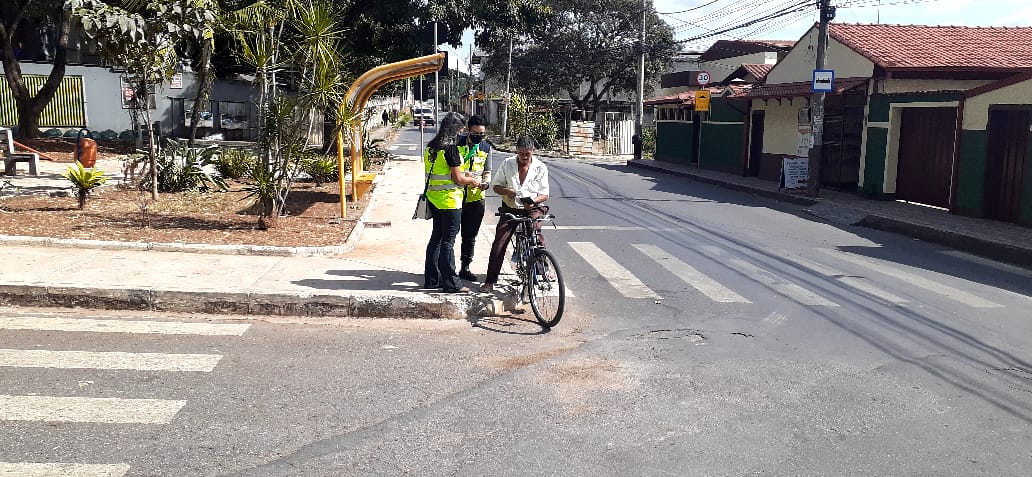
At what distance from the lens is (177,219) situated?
11.6 meters

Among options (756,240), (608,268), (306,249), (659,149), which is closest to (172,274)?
(306,249)

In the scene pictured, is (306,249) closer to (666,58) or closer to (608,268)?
(608,268)

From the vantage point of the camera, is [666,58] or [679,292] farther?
[666,58]

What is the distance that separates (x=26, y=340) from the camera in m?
6.33

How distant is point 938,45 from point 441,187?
1844cm

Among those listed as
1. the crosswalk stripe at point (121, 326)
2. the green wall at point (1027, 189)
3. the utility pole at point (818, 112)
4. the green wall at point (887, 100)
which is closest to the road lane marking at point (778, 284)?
the crosswalk stripe at point (121, 326)

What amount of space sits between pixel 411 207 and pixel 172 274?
24.8ft

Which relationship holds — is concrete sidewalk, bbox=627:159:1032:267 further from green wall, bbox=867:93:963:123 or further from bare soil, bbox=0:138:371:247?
bare soil, bbox=0:138:371:247

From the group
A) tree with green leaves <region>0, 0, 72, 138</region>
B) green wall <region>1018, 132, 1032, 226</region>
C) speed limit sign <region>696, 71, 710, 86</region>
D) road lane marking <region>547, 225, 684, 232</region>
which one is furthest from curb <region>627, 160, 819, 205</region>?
tree with green leaves <region>0, 0, 72, 138</region>

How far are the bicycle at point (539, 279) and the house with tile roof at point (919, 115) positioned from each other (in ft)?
35.8

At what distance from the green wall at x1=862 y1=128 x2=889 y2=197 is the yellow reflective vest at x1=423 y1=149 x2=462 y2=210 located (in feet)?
46.7

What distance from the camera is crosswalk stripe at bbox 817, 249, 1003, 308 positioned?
9117 millimetres

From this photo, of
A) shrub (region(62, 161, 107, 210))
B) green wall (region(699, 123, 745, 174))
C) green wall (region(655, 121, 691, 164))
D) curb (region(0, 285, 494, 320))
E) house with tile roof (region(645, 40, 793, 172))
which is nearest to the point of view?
curb (region(0, 285, 494, 320))

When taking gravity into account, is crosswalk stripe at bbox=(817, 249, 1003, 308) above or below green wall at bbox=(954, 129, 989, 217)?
below
